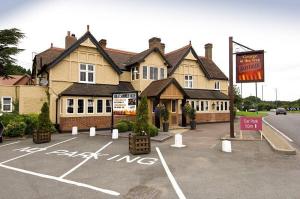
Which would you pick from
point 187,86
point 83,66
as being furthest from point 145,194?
point 187,86

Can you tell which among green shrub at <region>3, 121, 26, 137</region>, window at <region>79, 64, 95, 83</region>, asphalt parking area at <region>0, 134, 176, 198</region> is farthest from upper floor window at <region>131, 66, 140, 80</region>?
asphalt parking area at <region>0, 134, 176, 198</region>

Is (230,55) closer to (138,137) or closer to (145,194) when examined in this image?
(138,137)

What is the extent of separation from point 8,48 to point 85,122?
378 inches

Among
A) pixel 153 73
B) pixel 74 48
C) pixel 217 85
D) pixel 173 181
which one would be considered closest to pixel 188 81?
pixel 217 85

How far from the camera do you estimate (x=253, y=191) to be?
6.98 metres

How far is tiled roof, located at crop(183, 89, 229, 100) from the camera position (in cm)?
2959

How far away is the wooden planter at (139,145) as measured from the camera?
12195 mm

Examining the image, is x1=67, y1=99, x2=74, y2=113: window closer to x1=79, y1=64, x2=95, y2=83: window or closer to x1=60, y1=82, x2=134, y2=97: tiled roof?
x1=60, y1=82, x2=134, y2=97: tiled roof

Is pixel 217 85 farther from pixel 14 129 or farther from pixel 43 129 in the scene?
pixel 14 129

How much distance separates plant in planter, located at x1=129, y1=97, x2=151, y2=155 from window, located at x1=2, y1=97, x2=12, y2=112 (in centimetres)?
1476

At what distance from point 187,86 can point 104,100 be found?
1160 centimetres

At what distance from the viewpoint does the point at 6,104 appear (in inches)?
850

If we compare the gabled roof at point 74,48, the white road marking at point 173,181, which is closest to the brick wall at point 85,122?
the gabled roof at point 74,48

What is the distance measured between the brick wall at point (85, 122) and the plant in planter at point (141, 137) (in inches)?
431
